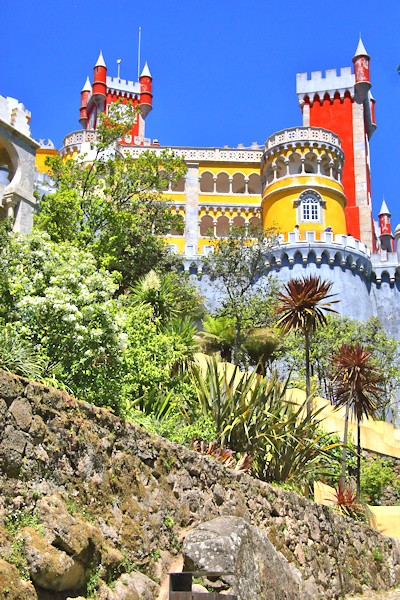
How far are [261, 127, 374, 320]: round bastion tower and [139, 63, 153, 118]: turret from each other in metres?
20.4

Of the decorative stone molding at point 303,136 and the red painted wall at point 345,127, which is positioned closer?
the decorative stone molding at point 303,136

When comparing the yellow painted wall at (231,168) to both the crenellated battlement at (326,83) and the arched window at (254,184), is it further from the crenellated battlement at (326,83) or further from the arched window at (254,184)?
the crenellated battlement at (326,83)

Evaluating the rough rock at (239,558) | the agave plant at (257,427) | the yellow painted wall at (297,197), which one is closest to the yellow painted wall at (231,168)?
the yellow painted wall at (297,197)

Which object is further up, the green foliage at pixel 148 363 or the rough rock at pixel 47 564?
the green foliage at pixel 148 363

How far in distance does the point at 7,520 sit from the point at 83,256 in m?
7.73

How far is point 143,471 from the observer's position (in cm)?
1038

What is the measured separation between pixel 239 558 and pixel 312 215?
41427 millimetres

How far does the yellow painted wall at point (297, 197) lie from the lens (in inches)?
1954

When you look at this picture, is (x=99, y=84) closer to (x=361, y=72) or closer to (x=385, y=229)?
(x=361, y=72)

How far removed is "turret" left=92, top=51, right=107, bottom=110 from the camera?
71812mm

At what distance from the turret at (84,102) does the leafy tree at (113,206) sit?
38.9 meters

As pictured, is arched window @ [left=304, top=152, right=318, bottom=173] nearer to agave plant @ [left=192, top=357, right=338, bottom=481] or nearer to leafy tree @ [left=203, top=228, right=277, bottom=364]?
leafy tree @ [left=203, top=228, right=277, bottom=364]

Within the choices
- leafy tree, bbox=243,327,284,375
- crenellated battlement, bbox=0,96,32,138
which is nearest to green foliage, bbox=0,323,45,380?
crenellated battlement, bbox=0,96,32,138

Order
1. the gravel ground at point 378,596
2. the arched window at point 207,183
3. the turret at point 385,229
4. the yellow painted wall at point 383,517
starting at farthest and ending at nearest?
1. the turret at point 385,229
2. the arched window at point 207,183
3. the yellow painted wall at point 383,517
4. the gravel ground at point 378,596
